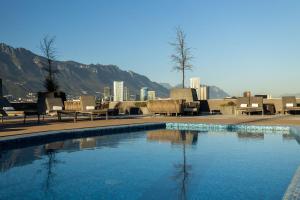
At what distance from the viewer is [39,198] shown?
4.71 meters

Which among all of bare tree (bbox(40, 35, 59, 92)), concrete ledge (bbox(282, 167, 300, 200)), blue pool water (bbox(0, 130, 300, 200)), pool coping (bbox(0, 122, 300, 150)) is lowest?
blue pool water (bbox(0, 130, 300, 200))

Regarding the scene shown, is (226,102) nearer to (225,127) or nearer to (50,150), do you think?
(225,127)

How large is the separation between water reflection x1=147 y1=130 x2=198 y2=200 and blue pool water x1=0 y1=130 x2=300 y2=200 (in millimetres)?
15

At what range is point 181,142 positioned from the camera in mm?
9836

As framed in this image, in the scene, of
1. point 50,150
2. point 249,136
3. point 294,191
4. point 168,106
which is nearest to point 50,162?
point 50,150

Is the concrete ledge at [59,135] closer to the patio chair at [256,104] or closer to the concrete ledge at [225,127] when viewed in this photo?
the concrete ledge at [225,127]

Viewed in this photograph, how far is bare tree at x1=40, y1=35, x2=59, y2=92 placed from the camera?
22077 millimetres

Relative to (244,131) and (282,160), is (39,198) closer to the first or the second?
(282,160)

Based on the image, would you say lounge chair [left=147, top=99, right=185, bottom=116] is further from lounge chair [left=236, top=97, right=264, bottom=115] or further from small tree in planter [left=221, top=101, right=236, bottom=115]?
small tree in planter [left=221, top=101, right=236, bottom=115]

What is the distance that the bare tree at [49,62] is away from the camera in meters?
22.1

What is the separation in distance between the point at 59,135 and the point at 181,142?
3.40m

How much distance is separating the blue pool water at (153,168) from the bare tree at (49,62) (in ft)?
41.4

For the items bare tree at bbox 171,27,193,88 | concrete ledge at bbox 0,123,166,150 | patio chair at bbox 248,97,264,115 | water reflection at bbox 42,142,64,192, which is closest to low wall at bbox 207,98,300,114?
patio chair at bbox 248,97,264,115

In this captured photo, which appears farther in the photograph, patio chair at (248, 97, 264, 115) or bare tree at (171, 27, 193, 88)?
bare tree at (171, 27, 193, 88)
